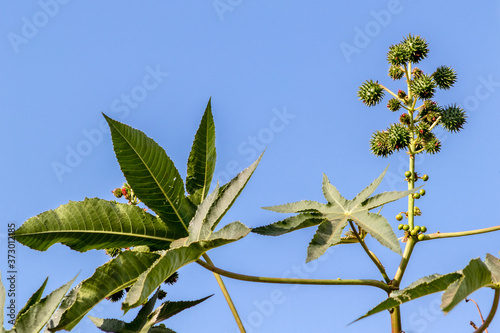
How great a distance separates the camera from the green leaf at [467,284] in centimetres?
171

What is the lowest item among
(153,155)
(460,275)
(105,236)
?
(105,236)

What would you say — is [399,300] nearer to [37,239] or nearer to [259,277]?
[259,277]

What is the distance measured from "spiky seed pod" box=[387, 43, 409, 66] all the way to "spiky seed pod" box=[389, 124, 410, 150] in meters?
0.90

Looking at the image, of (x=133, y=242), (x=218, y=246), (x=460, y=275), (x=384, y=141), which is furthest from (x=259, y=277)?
(x=384, y=141)

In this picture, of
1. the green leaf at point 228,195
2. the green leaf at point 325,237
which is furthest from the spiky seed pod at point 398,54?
the green leaf at point 228,195

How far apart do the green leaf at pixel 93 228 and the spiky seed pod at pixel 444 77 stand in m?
3.44

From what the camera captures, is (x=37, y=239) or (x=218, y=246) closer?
(x=218, y=246)

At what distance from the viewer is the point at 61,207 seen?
2252 mm

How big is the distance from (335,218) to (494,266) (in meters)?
0.83

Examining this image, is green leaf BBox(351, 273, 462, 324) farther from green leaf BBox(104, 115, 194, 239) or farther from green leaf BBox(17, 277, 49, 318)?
green leaf BBox(17, 277, 49, 318)

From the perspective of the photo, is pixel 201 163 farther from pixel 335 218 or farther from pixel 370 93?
pixel 370 93

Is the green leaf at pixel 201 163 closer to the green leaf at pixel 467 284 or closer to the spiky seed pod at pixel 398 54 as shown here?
the green leaf at pixel 467 284

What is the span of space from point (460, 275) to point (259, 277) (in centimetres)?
86

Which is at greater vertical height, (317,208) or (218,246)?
(317,208)
